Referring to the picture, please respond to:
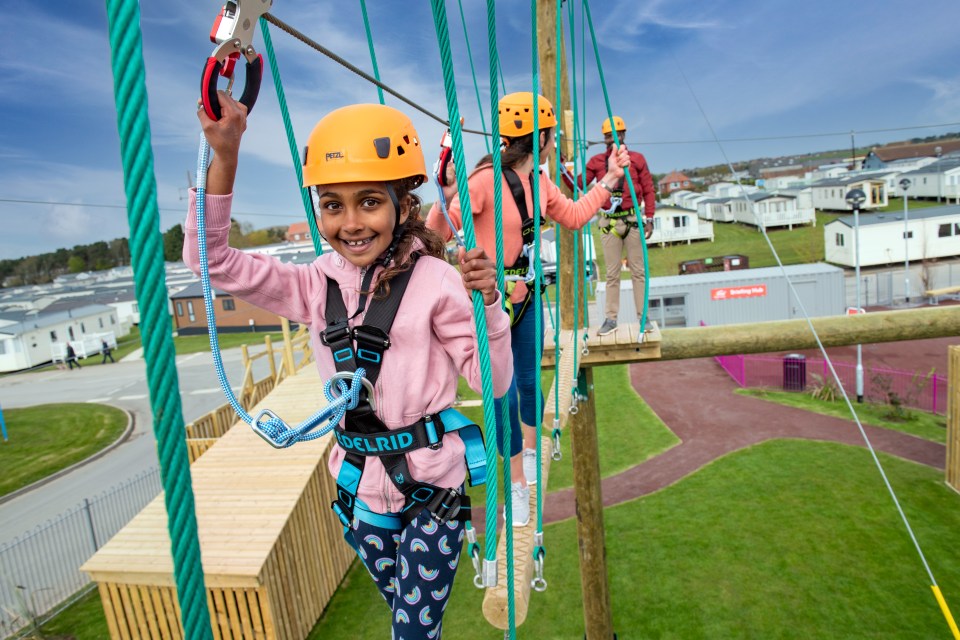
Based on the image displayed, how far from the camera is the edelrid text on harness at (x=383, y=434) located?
4.96 ft

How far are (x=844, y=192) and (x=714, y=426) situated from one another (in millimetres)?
30750

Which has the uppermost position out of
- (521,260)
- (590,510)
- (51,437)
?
(521,260)

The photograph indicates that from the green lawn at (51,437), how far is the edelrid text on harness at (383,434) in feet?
57.2

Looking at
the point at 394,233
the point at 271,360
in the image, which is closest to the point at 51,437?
the point at 271,360

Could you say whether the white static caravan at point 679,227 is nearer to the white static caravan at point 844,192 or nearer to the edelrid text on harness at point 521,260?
the white static caravan at point 844,192

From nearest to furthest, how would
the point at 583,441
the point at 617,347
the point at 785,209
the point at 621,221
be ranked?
1. the point at 617,347
2. the point at 621,221
3. the point at 583,441
4. the point at 785,209

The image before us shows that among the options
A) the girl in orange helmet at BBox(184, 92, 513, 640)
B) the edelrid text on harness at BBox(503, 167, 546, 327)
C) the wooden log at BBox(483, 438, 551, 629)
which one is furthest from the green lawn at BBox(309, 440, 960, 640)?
the girl in orange helmet at BBox(184, 92, 513, 640)

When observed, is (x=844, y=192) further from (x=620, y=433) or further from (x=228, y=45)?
(x=228, y=45)

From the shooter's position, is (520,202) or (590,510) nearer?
(520,202)

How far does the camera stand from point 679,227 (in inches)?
1564

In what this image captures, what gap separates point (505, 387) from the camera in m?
1.70

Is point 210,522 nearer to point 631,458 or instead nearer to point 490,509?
point 490,509

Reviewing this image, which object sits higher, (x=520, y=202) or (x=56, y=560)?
(x=520, y=202)

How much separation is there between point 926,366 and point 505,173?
18.7 metres
